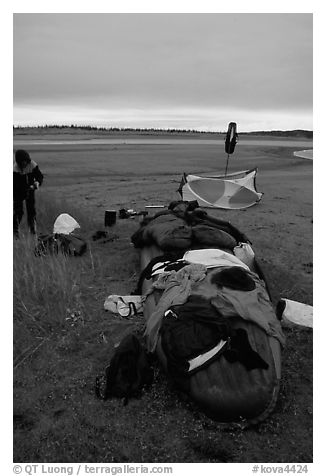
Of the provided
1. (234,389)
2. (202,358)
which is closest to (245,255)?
(202,358)

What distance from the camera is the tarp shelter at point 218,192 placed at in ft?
38.4

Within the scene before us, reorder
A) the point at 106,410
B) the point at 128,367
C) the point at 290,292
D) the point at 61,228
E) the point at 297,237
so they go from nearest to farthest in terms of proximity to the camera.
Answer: the point at 106,410
the point at 128,367
the point at 290,292
the point at 61,228
the point at 297,237

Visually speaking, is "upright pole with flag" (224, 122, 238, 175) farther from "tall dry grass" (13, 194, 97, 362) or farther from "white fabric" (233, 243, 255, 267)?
"tall dry grass" (13, 194, 97, 362)

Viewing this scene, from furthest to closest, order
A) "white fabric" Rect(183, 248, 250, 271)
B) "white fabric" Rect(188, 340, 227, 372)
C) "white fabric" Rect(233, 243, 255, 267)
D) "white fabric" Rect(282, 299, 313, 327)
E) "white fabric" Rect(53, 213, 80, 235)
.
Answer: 1. "white fabric" Rect(53, 213, 80, 235)
2. "white fabric" Rect(233, 243, 255, 267)
3. "white fabric" Rect(282, 299, 313, 327)
4. "white fabric" Rect(183, 248, 250, 271)
5. "white fabric" Rect(188, 340, 227, 372)

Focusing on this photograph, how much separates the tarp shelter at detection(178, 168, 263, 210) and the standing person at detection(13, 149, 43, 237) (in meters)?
4.63

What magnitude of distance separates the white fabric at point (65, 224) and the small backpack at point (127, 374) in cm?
468

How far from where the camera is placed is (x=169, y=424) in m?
3.49

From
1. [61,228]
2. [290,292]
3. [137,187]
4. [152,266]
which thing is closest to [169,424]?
[152,266]

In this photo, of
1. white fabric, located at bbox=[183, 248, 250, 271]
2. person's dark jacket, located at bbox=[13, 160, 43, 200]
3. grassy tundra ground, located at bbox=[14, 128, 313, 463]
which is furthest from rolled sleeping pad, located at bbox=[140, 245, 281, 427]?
person's dark jacket, located at bbox=[13, 160, 43, 200]

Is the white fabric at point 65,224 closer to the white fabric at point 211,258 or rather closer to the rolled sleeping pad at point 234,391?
the white fabric at point 211,258

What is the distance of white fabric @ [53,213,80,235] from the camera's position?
28.0 ft
